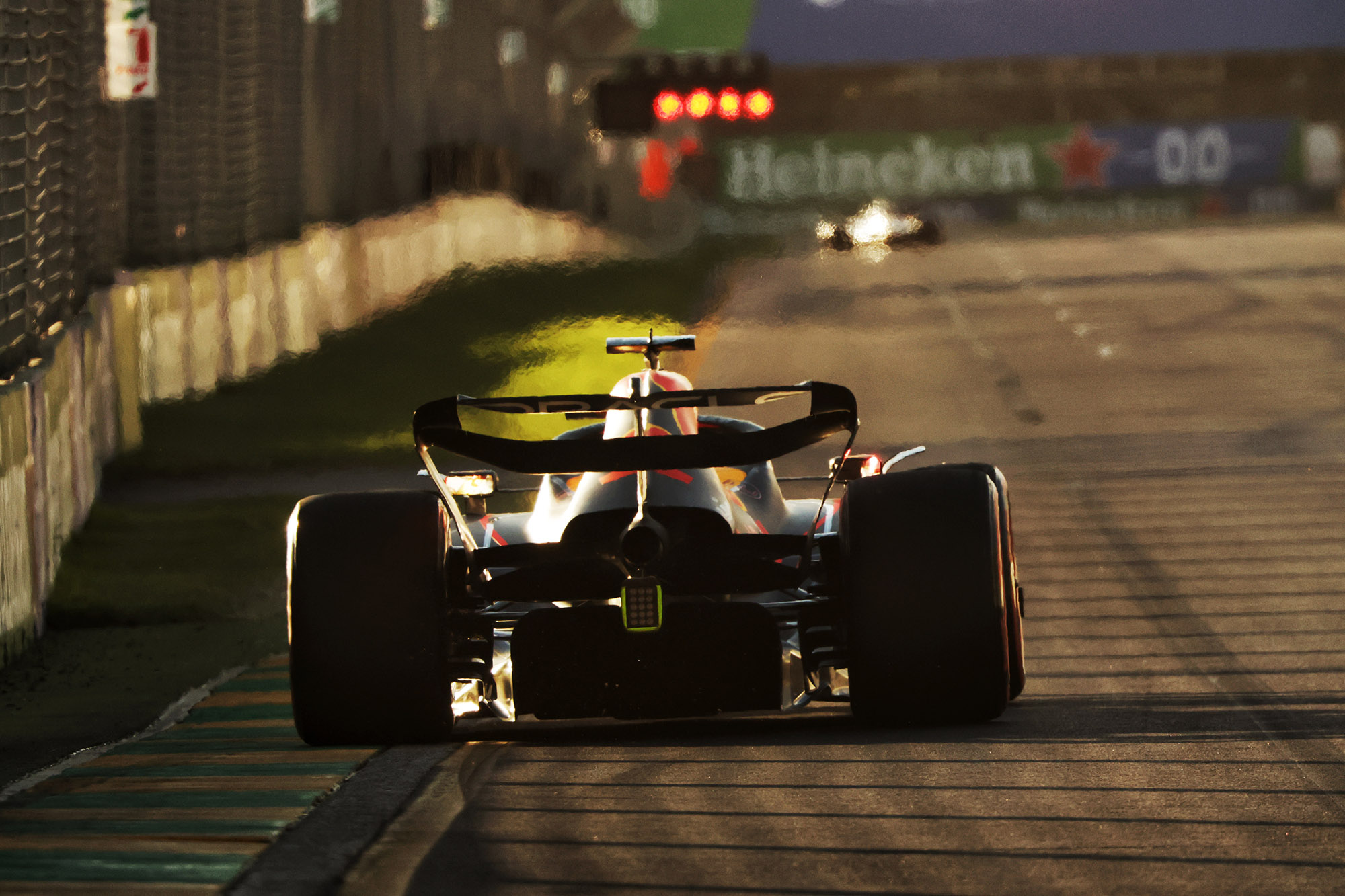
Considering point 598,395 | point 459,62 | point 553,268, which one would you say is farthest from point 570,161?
point 598,395

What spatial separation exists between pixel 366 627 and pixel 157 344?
1194cm

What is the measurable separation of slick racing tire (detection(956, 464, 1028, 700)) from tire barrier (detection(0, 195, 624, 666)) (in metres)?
4.62

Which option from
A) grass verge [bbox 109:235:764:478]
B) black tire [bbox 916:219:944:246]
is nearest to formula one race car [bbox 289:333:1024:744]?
grass verge [bbox 109:235:764:478]

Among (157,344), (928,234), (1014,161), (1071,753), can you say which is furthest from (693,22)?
(1071,753)

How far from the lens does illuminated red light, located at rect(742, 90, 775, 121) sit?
32.2 meters

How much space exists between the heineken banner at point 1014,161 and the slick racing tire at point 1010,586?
239 feet

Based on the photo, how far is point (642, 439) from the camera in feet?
22.3

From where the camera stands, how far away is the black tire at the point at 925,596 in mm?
6711

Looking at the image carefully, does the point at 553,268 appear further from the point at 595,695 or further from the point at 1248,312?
the point at 595,695

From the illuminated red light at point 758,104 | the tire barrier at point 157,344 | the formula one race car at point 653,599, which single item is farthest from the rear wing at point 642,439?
the illuminated red light at point 758,104

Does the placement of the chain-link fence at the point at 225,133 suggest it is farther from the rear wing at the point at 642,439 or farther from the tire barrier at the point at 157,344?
the rear wing at the point at 642,439

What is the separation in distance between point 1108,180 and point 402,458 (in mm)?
67306

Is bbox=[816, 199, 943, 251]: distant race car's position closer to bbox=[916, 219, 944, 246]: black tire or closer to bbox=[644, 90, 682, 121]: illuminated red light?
bbox=[916, 219, 944, 246]: black tire

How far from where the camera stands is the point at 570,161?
6381 centimetres
